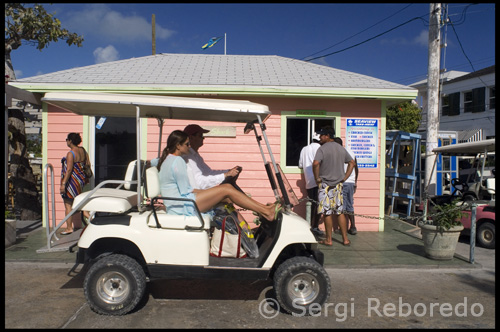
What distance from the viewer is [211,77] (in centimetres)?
866

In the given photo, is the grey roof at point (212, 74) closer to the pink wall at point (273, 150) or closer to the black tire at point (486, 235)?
the pink wall at point (273, 150)

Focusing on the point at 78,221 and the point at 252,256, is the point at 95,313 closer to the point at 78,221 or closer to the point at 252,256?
the point at 252,256

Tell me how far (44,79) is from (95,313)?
227 inches

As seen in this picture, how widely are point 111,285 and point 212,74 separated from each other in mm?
5863

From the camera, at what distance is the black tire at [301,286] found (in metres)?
4.07

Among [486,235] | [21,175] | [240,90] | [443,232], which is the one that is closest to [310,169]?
[240,90]

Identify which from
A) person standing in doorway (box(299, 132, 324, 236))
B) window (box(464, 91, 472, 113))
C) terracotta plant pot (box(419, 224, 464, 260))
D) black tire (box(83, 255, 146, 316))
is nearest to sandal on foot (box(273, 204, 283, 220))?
black tire (box(83, 255, 146, 316))

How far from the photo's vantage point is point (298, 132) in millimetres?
8633

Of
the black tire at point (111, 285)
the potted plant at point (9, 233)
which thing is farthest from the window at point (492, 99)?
the black tire at point (111, 285)

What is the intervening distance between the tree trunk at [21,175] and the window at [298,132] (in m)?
5.67

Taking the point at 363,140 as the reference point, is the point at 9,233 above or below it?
below

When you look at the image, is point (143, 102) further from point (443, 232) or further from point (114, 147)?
point (114, 147)

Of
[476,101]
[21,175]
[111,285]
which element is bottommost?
[111,285]

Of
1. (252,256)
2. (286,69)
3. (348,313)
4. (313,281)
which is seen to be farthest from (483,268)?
(286,69)
